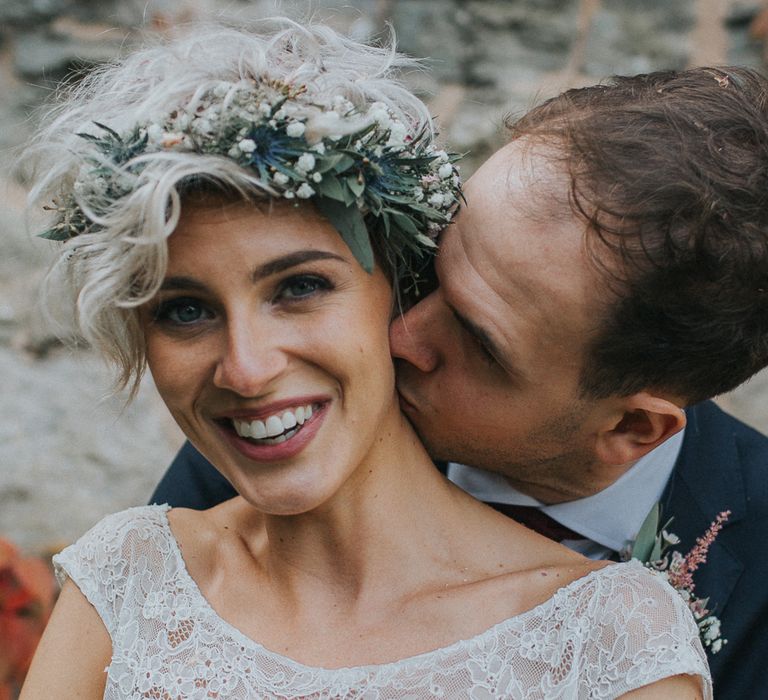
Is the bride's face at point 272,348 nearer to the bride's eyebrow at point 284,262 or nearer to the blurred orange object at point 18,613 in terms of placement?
the bride's eyebrow at point 284,262

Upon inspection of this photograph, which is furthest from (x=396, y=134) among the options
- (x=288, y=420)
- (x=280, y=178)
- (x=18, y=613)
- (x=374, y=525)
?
(x=18, y=613)

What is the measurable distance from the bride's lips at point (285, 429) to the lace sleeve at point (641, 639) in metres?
0.70

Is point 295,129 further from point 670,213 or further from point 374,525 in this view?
point 374,525

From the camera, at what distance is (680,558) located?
3178 millimetres

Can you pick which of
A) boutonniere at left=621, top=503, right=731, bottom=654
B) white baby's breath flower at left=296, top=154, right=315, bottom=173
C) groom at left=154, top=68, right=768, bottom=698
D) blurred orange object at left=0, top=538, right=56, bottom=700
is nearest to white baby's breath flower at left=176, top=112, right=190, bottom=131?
white baby's breath flower at left=296, top=154, right=315, bottom=173

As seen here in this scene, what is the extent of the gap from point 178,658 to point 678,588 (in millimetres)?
1346

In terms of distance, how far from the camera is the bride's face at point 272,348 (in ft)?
7.72

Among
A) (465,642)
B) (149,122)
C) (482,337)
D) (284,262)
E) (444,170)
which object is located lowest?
(465,642)

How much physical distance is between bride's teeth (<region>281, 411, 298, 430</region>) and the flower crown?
0.34m

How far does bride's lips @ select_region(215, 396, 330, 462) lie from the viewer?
2434 millimetres

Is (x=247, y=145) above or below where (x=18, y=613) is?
above

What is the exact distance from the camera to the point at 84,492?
4617 mm

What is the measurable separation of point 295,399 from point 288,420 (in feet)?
0.17

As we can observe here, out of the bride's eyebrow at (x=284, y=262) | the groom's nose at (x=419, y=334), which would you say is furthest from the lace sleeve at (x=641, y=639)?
the bride's eyebrow at (x=284, y=262)
